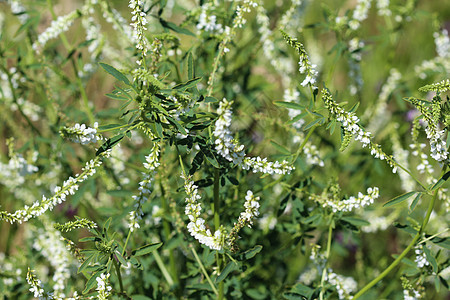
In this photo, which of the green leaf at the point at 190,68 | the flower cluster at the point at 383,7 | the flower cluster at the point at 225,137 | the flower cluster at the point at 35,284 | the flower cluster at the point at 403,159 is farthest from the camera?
the flower cluster at the point at 383,7

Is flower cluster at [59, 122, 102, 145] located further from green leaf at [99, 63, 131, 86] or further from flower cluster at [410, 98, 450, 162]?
flower cluster at [410, 98, 450, 162]

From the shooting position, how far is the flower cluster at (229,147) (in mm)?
1540

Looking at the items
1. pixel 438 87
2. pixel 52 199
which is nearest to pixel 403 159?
pixel 438 87

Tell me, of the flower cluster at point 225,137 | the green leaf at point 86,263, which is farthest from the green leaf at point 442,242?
the green leaf at point 86,263

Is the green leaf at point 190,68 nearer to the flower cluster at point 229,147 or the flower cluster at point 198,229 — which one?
the flower cluster at point 229,147

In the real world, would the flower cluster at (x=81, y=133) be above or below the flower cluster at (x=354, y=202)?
above

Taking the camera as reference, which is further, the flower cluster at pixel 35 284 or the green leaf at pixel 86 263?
the green leaf at pixel 86 263

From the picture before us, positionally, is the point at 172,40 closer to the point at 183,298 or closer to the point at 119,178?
the point at 119,178

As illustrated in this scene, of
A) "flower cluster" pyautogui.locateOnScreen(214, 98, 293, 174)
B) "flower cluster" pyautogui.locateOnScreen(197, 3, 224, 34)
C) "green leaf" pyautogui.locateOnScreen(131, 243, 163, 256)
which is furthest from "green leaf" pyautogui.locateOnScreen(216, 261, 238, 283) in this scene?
"flower cluster" pyautogui.locateOnScreen(197, 3, 224, 34)

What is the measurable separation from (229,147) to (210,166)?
0.55 meters

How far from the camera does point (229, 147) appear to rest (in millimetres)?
1625

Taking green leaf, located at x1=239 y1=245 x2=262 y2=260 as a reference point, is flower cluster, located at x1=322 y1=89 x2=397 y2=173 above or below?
above

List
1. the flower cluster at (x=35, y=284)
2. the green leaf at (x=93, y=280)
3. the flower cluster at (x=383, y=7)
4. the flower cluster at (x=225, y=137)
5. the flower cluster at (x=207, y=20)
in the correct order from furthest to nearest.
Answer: the flower cluster at (x=383, y=7)
the flower cluster at (x=207, y=20)
the green leaf at (x=93, y=280)
the flower cluster at (x=35, y=284)
the flower cluster at (x=225, y=137)

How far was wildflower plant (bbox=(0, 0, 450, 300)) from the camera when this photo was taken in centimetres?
172
